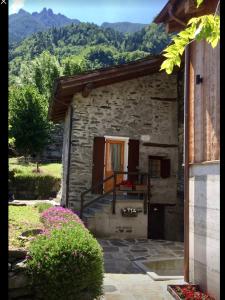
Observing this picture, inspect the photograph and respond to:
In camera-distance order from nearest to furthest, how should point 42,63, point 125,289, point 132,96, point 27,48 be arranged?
point 125,289 → point 132,96 → point 42,63 → point 27,48

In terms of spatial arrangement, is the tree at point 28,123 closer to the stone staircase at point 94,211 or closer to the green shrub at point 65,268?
the stone staircase at point 94,211

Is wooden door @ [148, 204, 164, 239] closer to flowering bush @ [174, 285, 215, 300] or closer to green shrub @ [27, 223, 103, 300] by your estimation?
flowering bush @ [174, 285, 215, 300]

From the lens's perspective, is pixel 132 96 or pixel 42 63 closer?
pixel 132 96

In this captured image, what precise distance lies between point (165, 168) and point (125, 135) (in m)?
2.03

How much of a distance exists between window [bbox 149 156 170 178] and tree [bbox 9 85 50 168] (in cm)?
1490

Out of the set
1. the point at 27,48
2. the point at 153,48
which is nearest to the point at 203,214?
the point at 153,48

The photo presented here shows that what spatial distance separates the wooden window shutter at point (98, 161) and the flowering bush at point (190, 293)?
7.33m

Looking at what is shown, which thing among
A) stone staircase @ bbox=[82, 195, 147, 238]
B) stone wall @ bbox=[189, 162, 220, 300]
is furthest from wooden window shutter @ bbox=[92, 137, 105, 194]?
stone wall @ bbox=[189, 162, 220, 300]

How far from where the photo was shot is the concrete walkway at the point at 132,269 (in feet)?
20.0

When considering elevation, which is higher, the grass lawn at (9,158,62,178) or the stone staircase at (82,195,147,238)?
the grass lawn at (9,158,62,178)

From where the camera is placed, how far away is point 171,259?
Answer: 8789 millimetres

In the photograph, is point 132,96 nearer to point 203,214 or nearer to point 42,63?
point 203,214

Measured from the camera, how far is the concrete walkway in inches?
240

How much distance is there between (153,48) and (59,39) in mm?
35589
